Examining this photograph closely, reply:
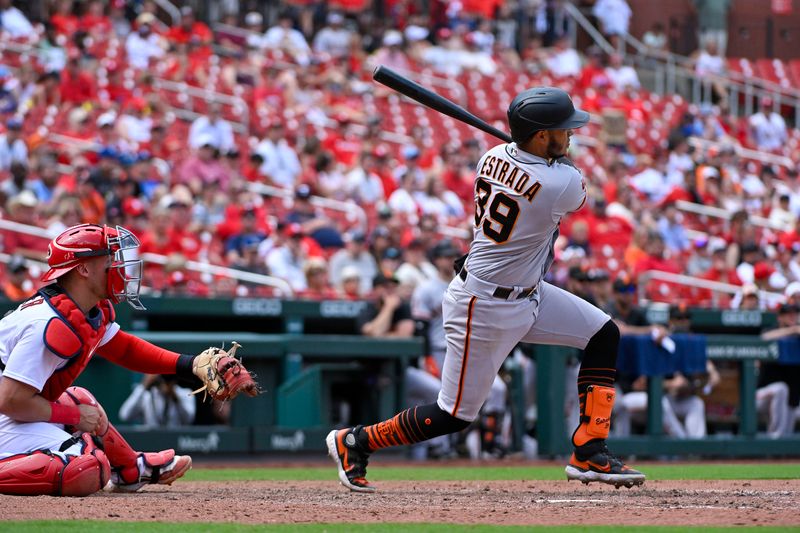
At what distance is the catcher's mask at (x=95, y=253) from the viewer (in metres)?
5.36

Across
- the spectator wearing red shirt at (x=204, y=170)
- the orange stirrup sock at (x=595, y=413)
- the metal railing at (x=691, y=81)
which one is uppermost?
the metal railing at (x=691, y=81)

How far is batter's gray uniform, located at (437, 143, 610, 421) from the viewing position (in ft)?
18.2

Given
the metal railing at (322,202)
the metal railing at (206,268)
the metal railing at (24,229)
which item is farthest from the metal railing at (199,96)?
the metal railing at (24,229)

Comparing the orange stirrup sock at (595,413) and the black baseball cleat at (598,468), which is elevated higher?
the orange stirrup sock at (595,413)

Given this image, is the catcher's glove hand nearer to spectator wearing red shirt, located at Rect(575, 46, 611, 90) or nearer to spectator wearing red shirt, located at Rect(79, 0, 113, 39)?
spectator wearing red shirt, located at Rect(79, 0, 113, 39)

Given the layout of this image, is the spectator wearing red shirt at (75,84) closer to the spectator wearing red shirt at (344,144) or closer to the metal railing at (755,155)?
the spectator wearing red shirt at (344,144)

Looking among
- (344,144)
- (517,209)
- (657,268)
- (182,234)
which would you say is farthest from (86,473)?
(344,144)

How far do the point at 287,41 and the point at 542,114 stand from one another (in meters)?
11.8

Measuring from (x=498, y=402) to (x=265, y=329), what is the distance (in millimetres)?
1853

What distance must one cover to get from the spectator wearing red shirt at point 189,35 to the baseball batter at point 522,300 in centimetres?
1047

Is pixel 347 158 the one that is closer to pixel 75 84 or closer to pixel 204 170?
pixel 204 170

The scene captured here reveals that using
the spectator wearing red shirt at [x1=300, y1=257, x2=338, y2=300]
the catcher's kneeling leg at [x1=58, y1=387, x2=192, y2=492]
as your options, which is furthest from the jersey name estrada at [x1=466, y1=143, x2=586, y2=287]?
the spectator wearing red shirt at [x1=300, y1=257, x2=338, y2=300]

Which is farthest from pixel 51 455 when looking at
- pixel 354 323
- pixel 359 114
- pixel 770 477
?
pixel 359 114

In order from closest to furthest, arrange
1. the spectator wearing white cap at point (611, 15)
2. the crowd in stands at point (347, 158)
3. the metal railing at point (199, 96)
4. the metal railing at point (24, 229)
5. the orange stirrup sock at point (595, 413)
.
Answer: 1. the orange stirrup sock at point (595, 413)
2. the metal railing at point (24, 229)
3. the crowd in stands at point (347, 158)
4. the metal railing at point (199, 96)
5. the spectator wearing white cap at point (611, 15)
